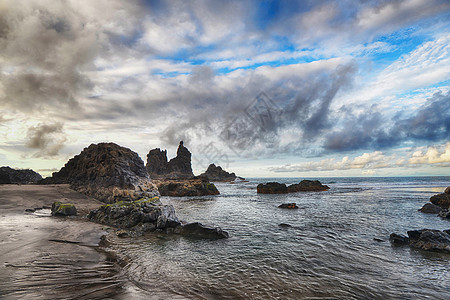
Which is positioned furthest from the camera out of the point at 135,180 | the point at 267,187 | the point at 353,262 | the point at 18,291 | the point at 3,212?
the point at 267,187

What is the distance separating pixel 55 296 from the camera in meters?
5.63

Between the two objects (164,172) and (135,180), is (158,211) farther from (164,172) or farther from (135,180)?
(164,172)

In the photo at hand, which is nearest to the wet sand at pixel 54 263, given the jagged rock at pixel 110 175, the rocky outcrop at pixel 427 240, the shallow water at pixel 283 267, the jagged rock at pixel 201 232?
the shallow water at pixel 283 267

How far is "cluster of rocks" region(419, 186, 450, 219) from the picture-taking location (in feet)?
77.0

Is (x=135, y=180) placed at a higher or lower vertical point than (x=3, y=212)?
higher

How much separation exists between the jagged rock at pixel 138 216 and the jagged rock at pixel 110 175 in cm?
737

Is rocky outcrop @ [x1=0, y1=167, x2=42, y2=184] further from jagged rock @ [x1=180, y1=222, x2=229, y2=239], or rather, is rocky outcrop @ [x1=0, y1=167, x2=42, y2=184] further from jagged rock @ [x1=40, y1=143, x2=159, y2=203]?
jagged rock @ [x1=180, y1=222, x2=229, y2=239]

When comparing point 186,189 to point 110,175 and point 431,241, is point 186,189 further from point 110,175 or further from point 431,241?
point 431,241

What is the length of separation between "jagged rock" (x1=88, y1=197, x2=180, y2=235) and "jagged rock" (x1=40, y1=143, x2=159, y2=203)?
7371 millimetres

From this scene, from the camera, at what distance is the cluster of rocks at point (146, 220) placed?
14.6 m

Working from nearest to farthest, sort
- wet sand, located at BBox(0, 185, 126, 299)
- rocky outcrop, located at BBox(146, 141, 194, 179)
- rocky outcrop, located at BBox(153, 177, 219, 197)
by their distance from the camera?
wet sand, located at BBox(0, 185, 126, 299)
rocky outcrop, located at BBox(153, 177, 219, 197)
rocky outcrop, located at BBox(146, 141, 194, 179)

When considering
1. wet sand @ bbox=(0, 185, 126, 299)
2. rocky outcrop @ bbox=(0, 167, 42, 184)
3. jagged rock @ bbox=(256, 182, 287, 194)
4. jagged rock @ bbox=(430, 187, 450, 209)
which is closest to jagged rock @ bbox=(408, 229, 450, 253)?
wet sand @ bbox=(0, 185, 126, 299)

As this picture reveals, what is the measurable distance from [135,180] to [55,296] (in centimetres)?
2263

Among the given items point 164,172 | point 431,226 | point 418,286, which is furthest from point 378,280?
point 164,172
